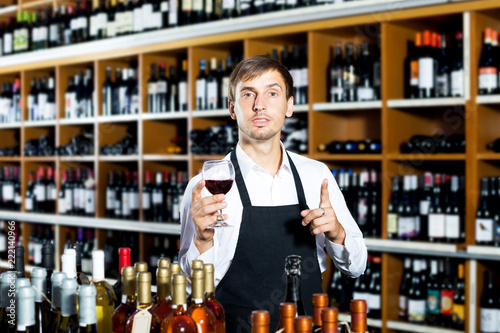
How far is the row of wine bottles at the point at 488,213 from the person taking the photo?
2.73 m

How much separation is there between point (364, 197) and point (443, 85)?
2.25 ft

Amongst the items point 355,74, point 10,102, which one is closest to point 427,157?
point 355,74

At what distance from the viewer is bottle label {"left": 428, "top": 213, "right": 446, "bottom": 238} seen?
287 centimetres

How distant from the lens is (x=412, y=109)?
3146mm

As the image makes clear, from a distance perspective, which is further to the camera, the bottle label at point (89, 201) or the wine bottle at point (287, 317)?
the bottle label at point (89, 201)

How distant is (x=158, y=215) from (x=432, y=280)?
5.56 feet

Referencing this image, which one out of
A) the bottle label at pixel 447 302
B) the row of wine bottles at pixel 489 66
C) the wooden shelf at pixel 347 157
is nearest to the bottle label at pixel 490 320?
the bottle label at pixel 447 302

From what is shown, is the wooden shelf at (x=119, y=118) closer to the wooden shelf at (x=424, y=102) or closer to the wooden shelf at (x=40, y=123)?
the wooden shelf at (x=40, y=123)

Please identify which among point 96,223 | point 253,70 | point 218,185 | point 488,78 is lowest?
point 96,223

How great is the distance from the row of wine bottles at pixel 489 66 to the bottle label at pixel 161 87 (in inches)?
74.7

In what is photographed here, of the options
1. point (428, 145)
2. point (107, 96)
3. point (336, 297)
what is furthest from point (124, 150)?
point (428, 145)

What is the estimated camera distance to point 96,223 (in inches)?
159

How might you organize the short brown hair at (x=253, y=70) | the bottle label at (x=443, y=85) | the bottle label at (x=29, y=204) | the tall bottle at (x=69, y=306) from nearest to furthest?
the tall bottle at (x=69, y=306) → the short brown hair at (x=253, y=70) → the bottle label at (x=443, y=85) → the bottle label at (x=29, y=204)

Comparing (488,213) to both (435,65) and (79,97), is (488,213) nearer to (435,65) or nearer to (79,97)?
(435,65)
